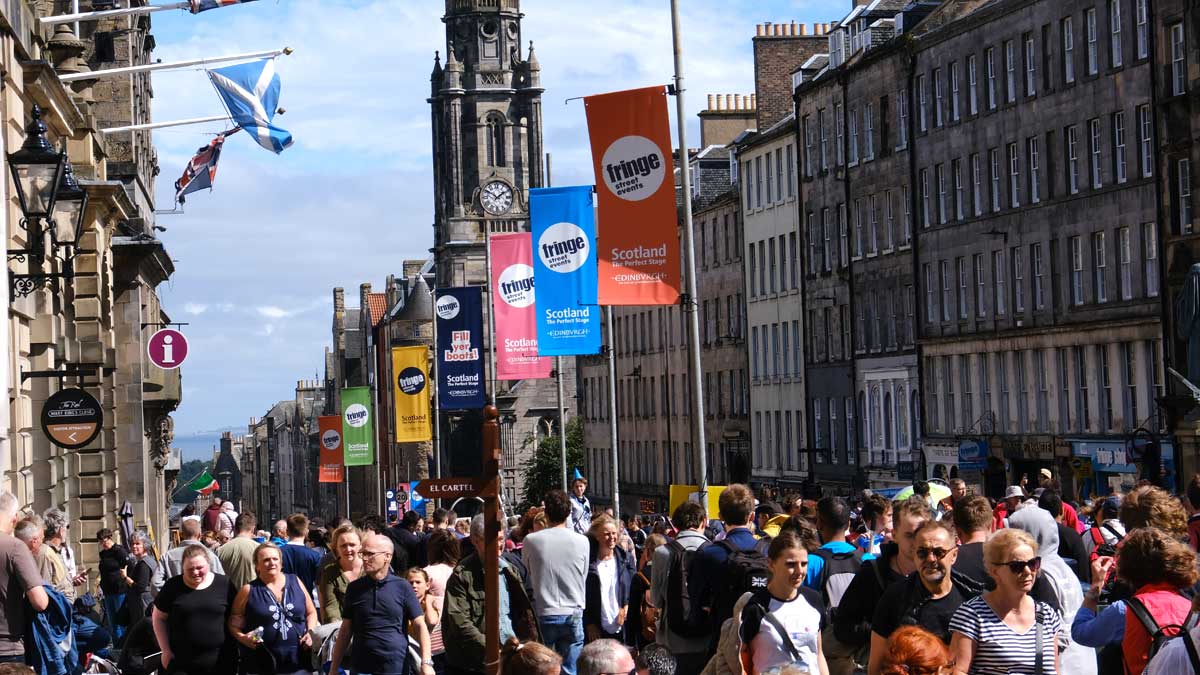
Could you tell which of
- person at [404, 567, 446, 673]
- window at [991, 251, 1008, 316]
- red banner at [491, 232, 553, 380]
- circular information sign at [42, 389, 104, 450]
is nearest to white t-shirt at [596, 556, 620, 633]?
person at [404, 567, 446, 673]

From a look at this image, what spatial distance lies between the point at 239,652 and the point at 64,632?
116cm

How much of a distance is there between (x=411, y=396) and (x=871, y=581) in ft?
162

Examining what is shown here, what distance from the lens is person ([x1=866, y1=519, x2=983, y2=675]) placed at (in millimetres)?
10172

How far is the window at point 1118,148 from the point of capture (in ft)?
156

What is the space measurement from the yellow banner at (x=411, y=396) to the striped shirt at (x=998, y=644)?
49.1 m

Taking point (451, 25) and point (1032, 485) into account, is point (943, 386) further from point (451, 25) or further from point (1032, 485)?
point (451, 25)

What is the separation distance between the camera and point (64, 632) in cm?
1350

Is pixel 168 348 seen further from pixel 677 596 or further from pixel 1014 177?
pixel 677 596

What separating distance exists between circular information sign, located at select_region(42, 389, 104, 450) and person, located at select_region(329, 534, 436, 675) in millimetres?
8510

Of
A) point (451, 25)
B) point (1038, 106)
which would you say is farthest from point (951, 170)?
point (451, 25)

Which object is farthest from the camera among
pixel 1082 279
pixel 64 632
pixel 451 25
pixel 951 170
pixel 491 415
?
pixel 451 25

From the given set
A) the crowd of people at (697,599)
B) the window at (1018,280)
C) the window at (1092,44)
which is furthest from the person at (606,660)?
the window at (1018,280)

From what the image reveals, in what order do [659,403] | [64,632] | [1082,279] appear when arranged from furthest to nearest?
1. [659,403]
2. [1082,279]
3. [64,632]

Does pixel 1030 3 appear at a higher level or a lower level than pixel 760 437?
higher
